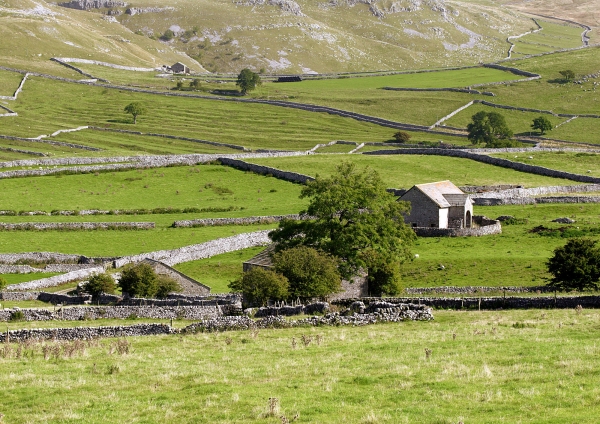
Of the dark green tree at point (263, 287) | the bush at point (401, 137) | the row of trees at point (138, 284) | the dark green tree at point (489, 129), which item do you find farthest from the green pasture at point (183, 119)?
the dark green tree at point (263, 287)

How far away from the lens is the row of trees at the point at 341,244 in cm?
4888

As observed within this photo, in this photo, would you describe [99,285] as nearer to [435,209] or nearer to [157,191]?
[435,209]

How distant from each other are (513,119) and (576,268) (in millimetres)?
115656

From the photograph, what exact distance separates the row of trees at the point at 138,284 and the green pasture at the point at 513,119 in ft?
348

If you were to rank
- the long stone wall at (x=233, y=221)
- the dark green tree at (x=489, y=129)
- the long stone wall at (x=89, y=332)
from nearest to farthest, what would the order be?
the long stone wall at (x=89, y=332)
the long stone wall at (x=233, y=221)
the dark green tree at (x=489, y=129)

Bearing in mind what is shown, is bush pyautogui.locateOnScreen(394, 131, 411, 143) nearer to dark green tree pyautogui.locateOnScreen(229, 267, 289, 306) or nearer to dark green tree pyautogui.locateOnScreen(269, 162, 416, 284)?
dark green tree pyautogui.locateOnScreen(269, 162, 416, 284)

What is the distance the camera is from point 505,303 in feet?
138

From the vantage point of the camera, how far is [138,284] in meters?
53.8

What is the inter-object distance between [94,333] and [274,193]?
191ft

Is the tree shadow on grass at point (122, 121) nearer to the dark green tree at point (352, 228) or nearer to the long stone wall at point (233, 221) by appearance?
the long stone wall at point (233, 221)

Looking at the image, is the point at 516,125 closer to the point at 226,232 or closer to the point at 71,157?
the point at 71,157

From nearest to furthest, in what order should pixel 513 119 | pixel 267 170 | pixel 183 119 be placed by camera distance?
pixel 267 170 < pixel 183 119 < pixel 513 119

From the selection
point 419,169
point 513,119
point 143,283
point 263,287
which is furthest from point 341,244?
point 513,119

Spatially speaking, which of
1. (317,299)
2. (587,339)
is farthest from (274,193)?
(587,339)
